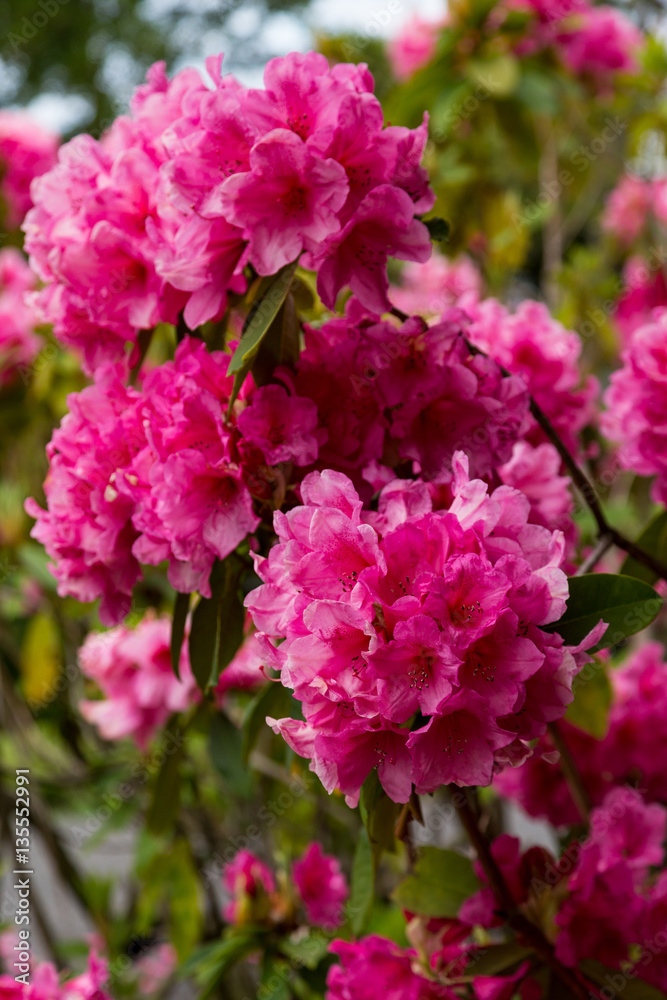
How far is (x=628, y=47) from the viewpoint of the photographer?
2385 mm

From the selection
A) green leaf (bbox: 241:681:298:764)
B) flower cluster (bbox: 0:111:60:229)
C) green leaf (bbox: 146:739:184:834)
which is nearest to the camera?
green leaf (bbox: 241:681:298:764)

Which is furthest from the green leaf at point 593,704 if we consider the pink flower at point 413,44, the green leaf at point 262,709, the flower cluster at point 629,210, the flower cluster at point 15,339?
the flower cluster at point 629,210

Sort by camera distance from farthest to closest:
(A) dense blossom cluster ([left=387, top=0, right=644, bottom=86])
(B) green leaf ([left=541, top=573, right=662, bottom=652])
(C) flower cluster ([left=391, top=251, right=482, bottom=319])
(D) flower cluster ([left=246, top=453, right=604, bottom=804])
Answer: (C) flower cluster ([left=391, top=251, right=482, bottom=319]), (A) dense blossom cluster ([left=387, top=0, right=644, bottom=86]), (B) green leaf ([left=541, top=573, right=662, bottom=652]), (D) flower cluster ([left=246, top=453, right=604, bottom=804])

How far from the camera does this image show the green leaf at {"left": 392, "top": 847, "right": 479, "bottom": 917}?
2.98 feet

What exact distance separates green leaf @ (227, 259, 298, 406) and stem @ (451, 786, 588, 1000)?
1.44 ft

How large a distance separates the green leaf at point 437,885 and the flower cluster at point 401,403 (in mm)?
427

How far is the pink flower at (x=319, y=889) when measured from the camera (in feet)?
4.38

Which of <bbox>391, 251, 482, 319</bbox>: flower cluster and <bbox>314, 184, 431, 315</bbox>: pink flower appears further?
<bbox>391, 251, 482, 319</bbox>: flower cluster

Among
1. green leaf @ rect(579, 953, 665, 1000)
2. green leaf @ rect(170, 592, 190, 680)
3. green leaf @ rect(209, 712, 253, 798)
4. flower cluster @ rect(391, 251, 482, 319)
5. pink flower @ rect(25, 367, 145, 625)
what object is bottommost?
green leaf @ rect(209, 712, 253, 798)

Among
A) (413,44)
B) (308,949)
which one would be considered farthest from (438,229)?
(413,44)

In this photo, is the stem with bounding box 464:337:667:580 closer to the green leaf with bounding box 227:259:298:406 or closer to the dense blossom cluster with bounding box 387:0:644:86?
the green leaf with bounding box 227:259:298:406

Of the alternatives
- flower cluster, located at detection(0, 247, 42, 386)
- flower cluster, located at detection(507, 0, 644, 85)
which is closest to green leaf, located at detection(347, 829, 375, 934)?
flower cluster, located at detection(0, 247, 42, 386)

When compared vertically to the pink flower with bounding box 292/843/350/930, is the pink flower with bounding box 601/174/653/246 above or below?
above

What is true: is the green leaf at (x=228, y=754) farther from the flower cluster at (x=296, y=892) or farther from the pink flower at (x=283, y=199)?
the pink flower at (x=283, y=199)
